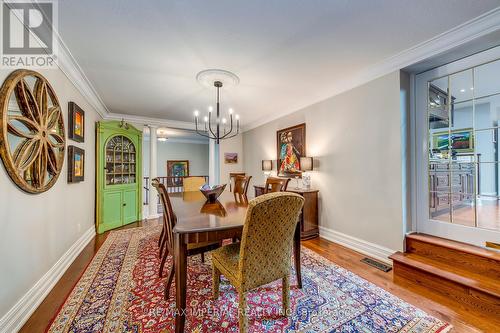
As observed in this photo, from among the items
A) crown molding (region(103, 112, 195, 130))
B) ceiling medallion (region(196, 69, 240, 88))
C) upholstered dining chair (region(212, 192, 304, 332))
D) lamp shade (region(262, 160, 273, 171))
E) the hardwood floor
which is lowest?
the hardwood floor

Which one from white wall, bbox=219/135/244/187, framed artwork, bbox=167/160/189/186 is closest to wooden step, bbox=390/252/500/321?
white wall, bbox=219/135/244/187

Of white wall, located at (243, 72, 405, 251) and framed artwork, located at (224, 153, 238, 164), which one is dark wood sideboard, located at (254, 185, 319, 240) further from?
framed artwork, located at (224, 153, 238, 164)

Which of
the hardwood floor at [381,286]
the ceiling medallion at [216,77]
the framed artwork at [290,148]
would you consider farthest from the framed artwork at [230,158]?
the hardwood floor at [381,286]

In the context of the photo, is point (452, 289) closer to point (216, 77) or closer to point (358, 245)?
point (358, 245)

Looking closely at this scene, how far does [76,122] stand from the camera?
2.73 meters

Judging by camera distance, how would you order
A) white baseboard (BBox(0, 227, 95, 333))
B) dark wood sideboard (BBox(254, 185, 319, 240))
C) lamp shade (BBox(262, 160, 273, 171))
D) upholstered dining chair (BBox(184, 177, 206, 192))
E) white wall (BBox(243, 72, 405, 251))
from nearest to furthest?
white baseboard (BBox(0, 227, 95, 333)), white wall (BBox(243, 72, 405, 251)), dark wood sideboard (BBox(254, 185, 319, 240)), upholstered dining chair (BBox(184, 177, 206, 192)), lamp shade (BBox(262, 160, 273, 171))

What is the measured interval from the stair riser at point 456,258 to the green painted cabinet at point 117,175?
15.7 ft

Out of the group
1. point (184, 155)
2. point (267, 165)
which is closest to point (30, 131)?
point (267, 165)

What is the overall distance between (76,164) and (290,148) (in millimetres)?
3486

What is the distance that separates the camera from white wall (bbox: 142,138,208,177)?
7988 millimetres

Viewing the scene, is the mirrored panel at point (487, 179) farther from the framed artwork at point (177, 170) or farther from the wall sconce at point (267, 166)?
the framed artwork at point (177, 170)

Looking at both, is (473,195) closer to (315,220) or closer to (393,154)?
(393,154)

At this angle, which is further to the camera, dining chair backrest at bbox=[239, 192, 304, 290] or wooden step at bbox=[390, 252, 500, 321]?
wooden step at bbox=[390, 252, 500, 321]

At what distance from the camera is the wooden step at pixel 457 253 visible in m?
1.76
